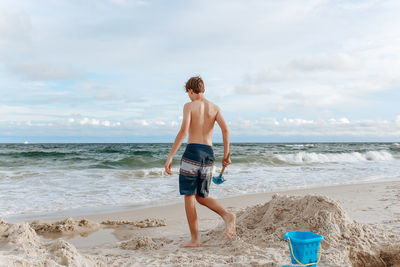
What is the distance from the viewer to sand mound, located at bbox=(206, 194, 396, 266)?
3.16 metres

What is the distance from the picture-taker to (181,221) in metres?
5.03

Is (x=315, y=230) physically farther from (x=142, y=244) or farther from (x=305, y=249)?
(x=142, y=244)

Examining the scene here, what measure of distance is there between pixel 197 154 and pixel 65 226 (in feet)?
7.96

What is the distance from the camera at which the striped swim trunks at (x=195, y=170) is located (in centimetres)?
356

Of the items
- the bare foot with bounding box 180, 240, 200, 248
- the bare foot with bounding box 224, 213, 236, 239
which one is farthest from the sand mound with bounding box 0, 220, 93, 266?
the bare foot with bounding box 224, 213, 236, 239

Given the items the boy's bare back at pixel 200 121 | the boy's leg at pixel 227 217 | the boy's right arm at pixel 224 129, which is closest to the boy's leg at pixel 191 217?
the boy's leg at pixel 227 217

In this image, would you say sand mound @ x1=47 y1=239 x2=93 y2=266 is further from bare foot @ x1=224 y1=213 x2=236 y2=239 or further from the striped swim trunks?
bare foot @ x1=224 y1=213 x2=236 y2=239

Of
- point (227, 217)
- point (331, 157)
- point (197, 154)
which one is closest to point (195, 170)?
point (197, 154)

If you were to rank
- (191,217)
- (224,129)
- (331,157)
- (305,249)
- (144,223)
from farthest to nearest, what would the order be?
(331,157) < (144,223) < (224,129) < (191,217) < (305,249)

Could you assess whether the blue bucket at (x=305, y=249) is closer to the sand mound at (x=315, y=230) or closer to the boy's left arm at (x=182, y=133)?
the sand mound at (x=315, y=230)

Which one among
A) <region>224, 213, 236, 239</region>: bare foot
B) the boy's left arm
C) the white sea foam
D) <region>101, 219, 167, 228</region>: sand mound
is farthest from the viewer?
the white sea foam

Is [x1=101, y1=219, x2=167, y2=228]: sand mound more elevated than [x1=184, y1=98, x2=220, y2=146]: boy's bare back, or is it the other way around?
[x1=184, y1=98, x2=220, y2=146]: boy's bare back

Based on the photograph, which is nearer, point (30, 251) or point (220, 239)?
point (30, 251)

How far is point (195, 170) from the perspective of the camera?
357 centimetres
